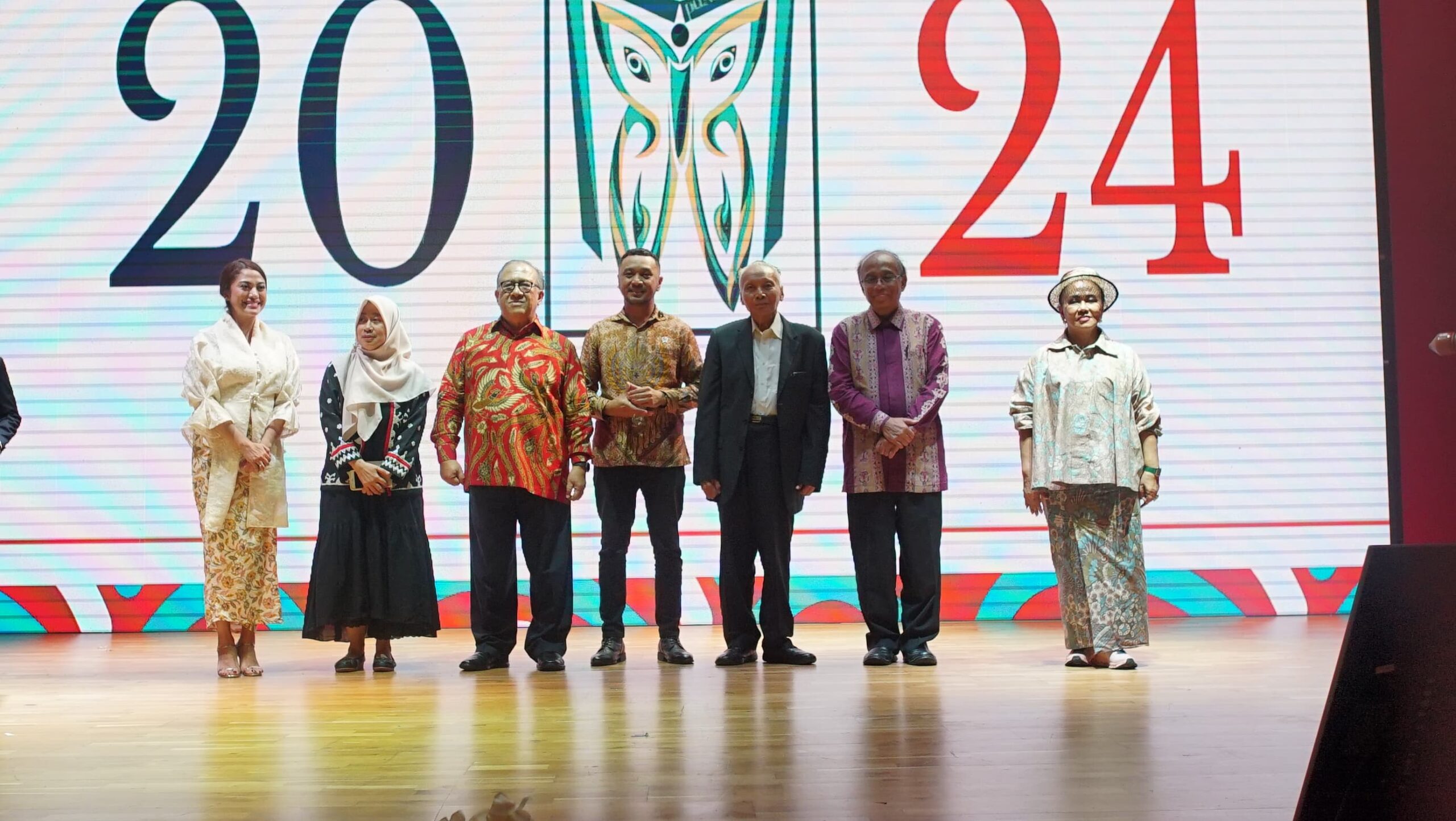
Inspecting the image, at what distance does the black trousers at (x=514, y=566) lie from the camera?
4.19 meters

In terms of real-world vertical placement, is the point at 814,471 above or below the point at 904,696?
above

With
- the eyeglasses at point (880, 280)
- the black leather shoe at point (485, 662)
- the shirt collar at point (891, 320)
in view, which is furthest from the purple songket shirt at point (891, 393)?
the black leather shoe at point (485, 662)

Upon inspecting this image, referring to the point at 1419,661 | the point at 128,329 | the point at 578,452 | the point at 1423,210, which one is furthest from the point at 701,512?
the point at 1419,661

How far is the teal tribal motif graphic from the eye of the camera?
18.8ft

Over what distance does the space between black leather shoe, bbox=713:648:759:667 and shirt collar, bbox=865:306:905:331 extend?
111 centimetres

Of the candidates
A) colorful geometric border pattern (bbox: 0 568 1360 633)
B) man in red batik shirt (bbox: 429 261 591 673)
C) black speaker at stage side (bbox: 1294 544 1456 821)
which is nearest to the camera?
black speaker at stage side (bbox: 1294 544 1456 821)

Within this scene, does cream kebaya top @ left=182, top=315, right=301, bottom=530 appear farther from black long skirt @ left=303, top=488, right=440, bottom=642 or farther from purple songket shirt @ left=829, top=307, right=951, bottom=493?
purple songket shirt @ left=829, top=307, right=951, bottom=493

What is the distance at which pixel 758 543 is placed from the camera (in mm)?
4285

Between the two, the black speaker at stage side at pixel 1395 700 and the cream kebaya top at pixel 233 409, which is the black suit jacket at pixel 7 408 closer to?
the cream kebaya top at pixel 233 409

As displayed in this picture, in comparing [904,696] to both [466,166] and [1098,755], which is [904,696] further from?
[466,166]

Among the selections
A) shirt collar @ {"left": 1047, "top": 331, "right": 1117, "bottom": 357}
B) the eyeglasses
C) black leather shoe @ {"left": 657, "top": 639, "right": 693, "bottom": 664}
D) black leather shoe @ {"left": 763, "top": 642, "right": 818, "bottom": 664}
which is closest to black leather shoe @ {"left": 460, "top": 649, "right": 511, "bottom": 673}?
black leather shoe @ {"left": 657, "top": 639, "right": 693, "bottom": 664}

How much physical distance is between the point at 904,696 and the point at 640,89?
10.7 feet

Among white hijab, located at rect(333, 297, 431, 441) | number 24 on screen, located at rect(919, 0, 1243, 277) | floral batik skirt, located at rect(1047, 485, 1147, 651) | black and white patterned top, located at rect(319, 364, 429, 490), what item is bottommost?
floral batik skirt, located at rect(1047, 485, 1147, 651)

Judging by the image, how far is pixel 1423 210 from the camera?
18.3 ft
